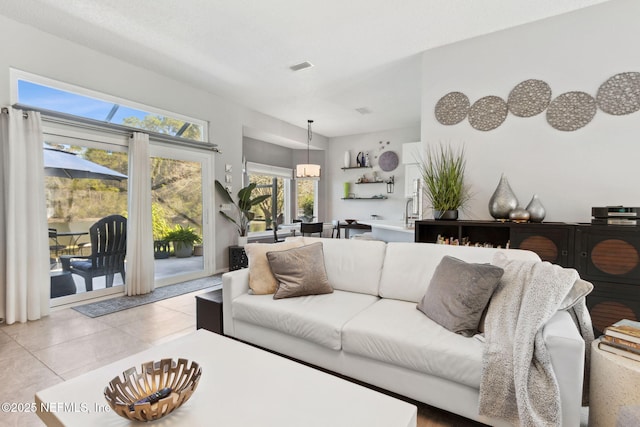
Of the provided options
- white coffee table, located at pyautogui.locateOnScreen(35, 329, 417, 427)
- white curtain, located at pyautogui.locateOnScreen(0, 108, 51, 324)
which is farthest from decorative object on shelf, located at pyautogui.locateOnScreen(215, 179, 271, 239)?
white coffee table, located at pyautogui.locateOnScreen(35, 329, 417, 427)

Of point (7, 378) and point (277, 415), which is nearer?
point (277, 415)

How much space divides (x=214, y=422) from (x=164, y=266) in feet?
12.4

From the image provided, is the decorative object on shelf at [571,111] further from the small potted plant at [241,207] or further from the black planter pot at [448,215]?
the small potted plant at [241,207]

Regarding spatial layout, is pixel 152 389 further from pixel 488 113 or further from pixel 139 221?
pixel 488 113

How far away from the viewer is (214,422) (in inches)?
39.9

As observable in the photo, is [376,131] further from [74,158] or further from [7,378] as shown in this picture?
[7,378]

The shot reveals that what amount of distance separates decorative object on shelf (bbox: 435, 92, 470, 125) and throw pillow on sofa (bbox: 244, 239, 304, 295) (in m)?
2.26

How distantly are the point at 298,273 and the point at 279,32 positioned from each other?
8.06ft

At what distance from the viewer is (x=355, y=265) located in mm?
2393

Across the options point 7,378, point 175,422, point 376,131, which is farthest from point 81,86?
point 376,131

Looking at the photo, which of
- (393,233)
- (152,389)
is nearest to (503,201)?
(393,233)

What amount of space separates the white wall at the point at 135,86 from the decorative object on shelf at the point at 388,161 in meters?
2.50

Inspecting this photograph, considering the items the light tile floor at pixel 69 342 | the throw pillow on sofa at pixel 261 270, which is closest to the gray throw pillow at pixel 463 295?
the throw pillow on sofa at pixel 261 270

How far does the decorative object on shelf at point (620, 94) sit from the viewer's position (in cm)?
253
